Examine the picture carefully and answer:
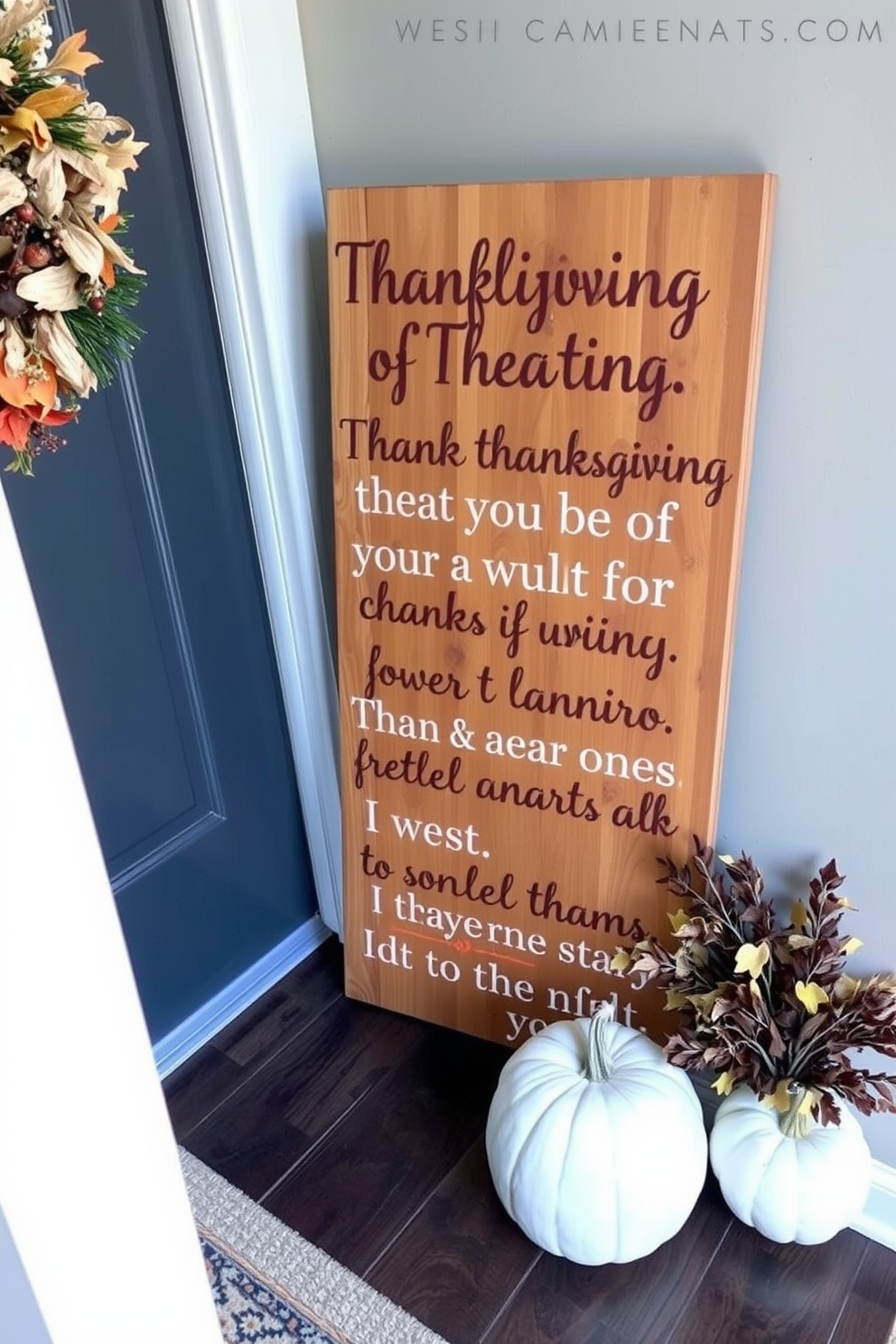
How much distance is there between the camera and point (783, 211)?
1047 mm

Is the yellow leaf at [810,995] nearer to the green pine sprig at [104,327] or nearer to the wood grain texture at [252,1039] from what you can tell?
the wood grain texture at [252,1039]

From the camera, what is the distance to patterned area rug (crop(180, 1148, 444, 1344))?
4.19 ft

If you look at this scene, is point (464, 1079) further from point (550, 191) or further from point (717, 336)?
point (550, 191)

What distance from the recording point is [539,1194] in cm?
125

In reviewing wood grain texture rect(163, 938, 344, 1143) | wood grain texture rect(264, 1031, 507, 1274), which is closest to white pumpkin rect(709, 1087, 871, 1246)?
wood grain texture rect(264, 1031, 507, 1274)

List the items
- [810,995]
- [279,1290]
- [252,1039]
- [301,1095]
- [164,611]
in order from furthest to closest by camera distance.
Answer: [252,1039] < [301,1095] < [164,611] < [279,1290] < [810,995]

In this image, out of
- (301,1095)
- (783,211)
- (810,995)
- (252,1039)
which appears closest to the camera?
(783,211)

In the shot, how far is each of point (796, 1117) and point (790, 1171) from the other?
0.21ft

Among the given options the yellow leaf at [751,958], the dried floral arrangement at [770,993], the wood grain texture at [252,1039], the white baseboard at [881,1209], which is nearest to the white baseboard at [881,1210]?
the white baseboard at [881,1209]

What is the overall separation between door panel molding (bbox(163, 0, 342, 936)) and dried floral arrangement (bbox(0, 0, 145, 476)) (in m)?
0.46

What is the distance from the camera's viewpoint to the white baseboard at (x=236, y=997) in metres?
1.66

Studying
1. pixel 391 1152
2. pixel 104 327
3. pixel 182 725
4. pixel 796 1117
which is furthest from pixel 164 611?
pixel 796 1117

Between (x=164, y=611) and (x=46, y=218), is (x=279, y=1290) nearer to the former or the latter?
(x=164, y=611)

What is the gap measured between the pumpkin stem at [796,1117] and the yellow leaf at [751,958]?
15cm
